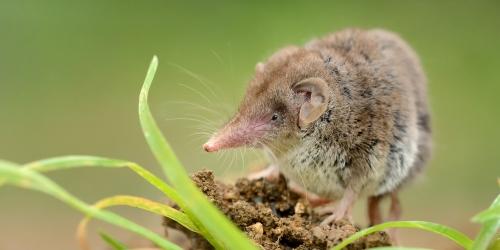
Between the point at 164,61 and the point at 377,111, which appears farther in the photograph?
the point at 164,61

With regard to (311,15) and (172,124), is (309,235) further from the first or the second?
(311,15)

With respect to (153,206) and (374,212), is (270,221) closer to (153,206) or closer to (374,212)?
(153,206)

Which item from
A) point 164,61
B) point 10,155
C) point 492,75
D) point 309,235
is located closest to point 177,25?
point 164,61

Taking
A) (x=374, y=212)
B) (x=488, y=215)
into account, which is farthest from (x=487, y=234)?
(x=374, y=212)

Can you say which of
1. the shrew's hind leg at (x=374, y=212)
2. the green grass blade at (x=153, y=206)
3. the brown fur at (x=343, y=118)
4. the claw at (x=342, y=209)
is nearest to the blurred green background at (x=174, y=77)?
the shrew's hind leg at (x=374, y=212)

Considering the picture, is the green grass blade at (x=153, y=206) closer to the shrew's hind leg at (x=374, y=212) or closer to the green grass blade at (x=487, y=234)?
the green grass blade at (x=487, y=234)

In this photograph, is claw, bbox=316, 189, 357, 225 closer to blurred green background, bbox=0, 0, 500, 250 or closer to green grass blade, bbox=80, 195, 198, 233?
green grass blade, bbox=80, 195, 198, 233

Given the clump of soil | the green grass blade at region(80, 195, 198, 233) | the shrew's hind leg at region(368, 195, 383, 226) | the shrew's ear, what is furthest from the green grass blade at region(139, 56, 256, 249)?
the shrew's hind leg at region(368, 195, 383, 226)
